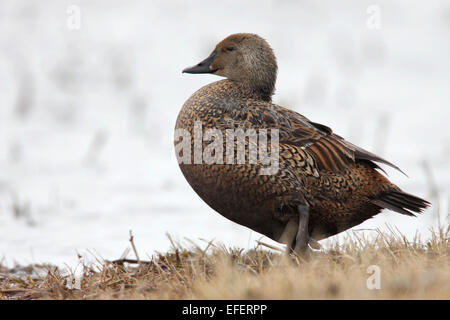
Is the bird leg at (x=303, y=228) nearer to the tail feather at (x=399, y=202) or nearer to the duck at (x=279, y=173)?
the duck at (x=279, y=173)

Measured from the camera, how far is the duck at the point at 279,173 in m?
3.72

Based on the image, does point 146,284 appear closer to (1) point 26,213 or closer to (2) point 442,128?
(1) point 26,213

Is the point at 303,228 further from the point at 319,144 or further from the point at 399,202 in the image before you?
the point at 399,202

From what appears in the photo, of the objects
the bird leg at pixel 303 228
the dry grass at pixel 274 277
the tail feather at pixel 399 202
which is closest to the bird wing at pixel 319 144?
the tail feather at pixel 399 202

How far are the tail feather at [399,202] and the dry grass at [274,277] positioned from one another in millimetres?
271

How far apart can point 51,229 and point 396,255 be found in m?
3.39

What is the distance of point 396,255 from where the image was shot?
3459 mm

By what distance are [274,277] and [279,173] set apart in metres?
0.95

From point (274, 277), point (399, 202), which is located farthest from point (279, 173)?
point (274, 277)

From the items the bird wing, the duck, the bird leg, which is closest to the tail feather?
the duck

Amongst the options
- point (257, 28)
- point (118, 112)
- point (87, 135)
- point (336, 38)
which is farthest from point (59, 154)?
point (336, 38)

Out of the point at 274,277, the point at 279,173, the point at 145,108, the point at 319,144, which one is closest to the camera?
the point at 274,277

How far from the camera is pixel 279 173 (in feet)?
12.2
